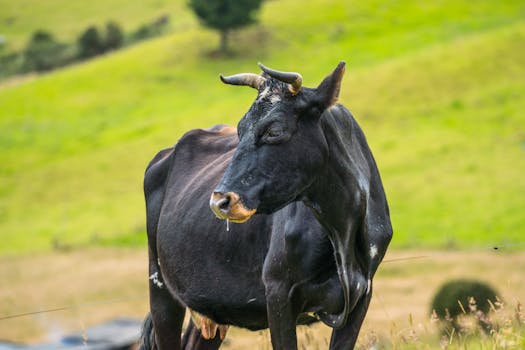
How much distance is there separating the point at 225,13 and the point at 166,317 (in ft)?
214

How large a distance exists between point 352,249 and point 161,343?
303 cm

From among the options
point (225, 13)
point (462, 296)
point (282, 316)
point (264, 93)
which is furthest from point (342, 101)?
point (264, 93)

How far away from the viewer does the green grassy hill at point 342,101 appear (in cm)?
4656

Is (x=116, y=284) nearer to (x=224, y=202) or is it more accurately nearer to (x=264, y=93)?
(x=264, y=93)

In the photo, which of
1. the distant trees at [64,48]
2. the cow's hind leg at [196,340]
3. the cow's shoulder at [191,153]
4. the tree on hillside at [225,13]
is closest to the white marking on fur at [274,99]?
the cow's shoulder at [191,153]

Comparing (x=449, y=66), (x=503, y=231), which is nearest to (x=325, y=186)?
(x=503, y=231)

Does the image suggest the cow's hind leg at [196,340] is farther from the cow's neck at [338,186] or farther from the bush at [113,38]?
the bush at [113,38]

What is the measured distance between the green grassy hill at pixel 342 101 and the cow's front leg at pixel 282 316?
33.4 m

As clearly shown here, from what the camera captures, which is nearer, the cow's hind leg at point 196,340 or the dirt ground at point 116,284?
the cow's hind leg at point 196,340

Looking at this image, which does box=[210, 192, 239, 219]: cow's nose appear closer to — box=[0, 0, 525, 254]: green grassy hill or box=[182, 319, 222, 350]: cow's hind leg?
box=[182, 319, 222, 350]: cow's hind leg

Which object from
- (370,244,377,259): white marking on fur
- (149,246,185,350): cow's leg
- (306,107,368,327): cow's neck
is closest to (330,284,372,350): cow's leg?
(306,107,368,327): cow's neck

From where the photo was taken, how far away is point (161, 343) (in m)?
9.28

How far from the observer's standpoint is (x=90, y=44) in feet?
295

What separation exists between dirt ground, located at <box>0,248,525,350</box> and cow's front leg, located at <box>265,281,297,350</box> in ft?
67.2
